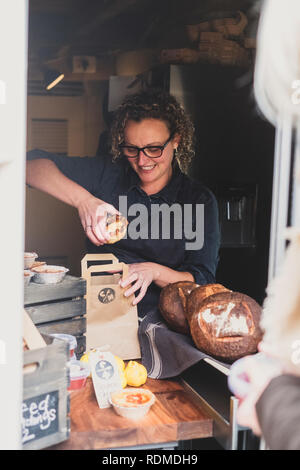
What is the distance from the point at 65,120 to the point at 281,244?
175 inches

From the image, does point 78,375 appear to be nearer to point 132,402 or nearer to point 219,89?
point 132,402

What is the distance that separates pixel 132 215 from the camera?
8.88 feet

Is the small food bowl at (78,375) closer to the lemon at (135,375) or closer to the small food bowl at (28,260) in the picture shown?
the lemon at (135,375)

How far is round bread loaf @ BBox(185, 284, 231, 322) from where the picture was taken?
60.8 inches

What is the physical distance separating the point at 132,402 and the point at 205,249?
1329 mm

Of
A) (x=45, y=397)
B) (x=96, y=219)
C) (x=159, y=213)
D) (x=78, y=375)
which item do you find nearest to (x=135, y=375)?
(x=78, y=375)

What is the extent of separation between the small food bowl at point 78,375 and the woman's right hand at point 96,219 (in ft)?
2.09

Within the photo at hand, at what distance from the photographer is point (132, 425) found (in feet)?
4.16

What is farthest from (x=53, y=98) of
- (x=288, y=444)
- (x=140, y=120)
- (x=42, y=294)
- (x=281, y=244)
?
(x=288, y=444)

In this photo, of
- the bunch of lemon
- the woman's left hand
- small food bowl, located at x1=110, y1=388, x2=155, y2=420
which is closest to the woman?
the woman's left hand

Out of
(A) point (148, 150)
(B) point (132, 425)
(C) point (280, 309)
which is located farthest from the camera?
(A) point (148, 150)

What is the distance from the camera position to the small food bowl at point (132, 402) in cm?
129

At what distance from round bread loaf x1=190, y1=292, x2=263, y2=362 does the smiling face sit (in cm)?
123

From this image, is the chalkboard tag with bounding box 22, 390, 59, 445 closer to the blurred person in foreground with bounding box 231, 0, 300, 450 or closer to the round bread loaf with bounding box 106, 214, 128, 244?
the blurred person in foreground with bounding box 231, 0, 300, 450
